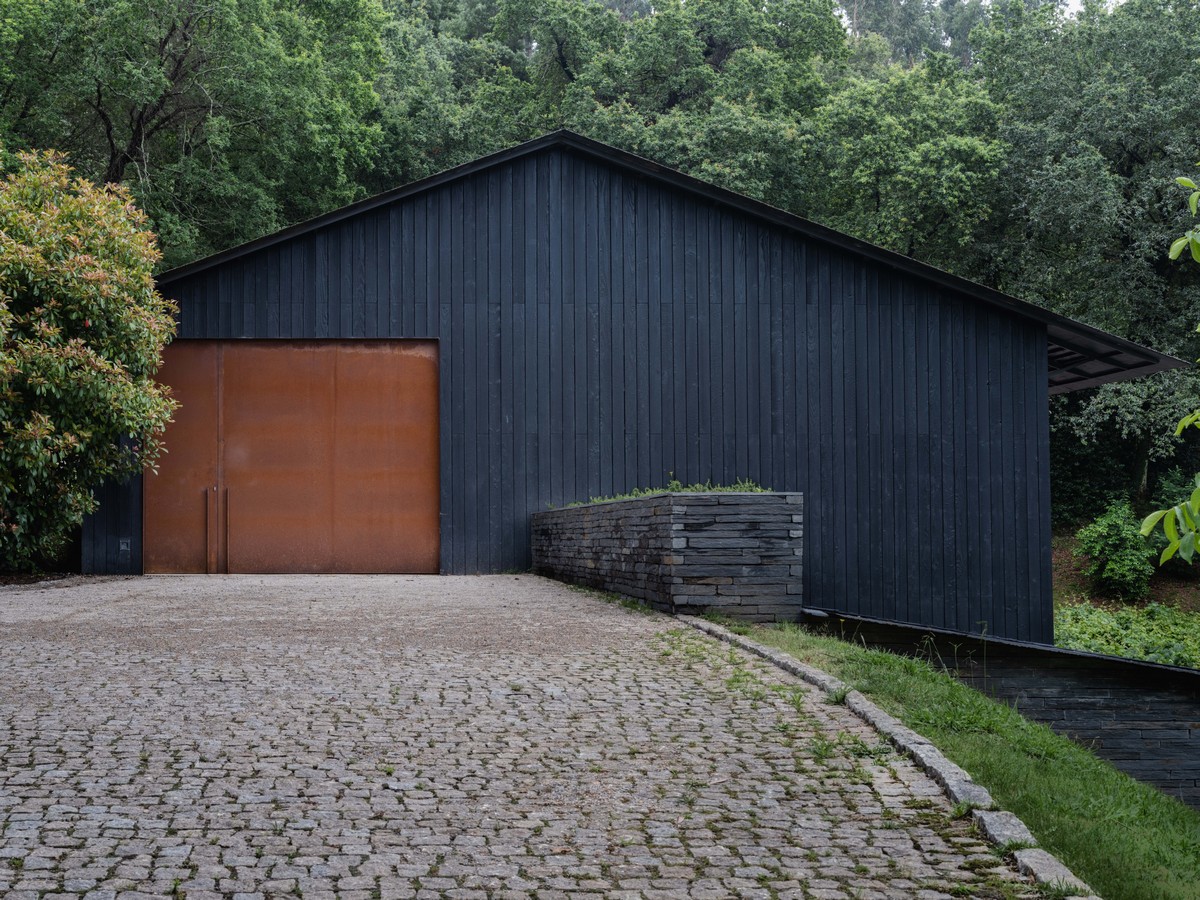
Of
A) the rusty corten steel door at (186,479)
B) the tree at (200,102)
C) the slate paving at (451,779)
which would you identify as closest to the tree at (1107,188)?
the tree at (200,102)

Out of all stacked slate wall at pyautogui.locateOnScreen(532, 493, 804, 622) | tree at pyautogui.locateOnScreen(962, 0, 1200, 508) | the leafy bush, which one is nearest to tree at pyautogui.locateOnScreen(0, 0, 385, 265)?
tree at pyautogui.locateOnScreen(962, 0, 1200, 508)

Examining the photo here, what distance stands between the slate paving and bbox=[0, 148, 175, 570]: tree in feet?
18.0

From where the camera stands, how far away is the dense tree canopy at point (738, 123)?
22859mm

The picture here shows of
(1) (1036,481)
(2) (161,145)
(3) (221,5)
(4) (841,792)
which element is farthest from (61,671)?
(2) (161,145)

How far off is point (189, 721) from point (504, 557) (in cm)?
963

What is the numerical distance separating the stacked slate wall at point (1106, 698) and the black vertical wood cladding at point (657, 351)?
5.31m

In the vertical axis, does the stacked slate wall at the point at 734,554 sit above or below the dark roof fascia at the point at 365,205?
below

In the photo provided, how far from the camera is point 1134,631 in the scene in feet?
65.4

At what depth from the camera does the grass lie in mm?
3799

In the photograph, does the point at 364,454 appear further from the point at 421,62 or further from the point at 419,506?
the point at 421,62

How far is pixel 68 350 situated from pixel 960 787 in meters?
11.0

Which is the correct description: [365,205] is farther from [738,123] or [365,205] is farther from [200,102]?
[738,123]

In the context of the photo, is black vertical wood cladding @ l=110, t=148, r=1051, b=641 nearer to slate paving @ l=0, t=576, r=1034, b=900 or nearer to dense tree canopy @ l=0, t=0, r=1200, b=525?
slate paving @ l=0, t=576, r=1034, b=900

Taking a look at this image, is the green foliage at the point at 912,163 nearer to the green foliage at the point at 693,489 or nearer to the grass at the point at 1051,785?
the green foliage at the point at 693,489
